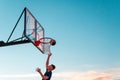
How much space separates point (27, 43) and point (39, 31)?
82.6 inches

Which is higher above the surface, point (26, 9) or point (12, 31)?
point (26, 9)

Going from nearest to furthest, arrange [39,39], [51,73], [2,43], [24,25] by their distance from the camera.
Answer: [51,73] < [24,25] < [2,43] < [39,39]

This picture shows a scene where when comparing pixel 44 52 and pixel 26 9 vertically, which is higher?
pixel 26 9

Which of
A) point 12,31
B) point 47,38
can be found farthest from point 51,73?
point 12,31

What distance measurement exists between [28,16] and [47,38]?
5.15ft

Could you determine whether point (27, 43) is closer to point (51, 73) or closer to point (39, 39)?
point (39, 39)

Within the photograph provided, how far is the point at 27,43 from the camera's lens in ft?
40.7

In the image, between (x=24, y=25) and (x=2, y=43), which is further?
(x=2, y=43)

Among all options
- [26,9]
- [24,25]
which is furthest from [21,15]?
[24,25]

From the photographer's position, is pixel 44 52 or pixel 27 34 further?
pixel 44 52

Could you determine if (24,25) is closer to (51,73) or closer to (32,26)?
(32,26)

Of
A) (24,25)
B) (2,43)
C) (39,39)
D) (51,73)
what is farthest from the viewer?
(39,39)

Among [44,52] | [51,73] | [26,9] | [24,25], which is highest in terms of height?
[26,9]

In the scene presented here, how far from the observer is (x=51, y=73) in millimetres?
9164
